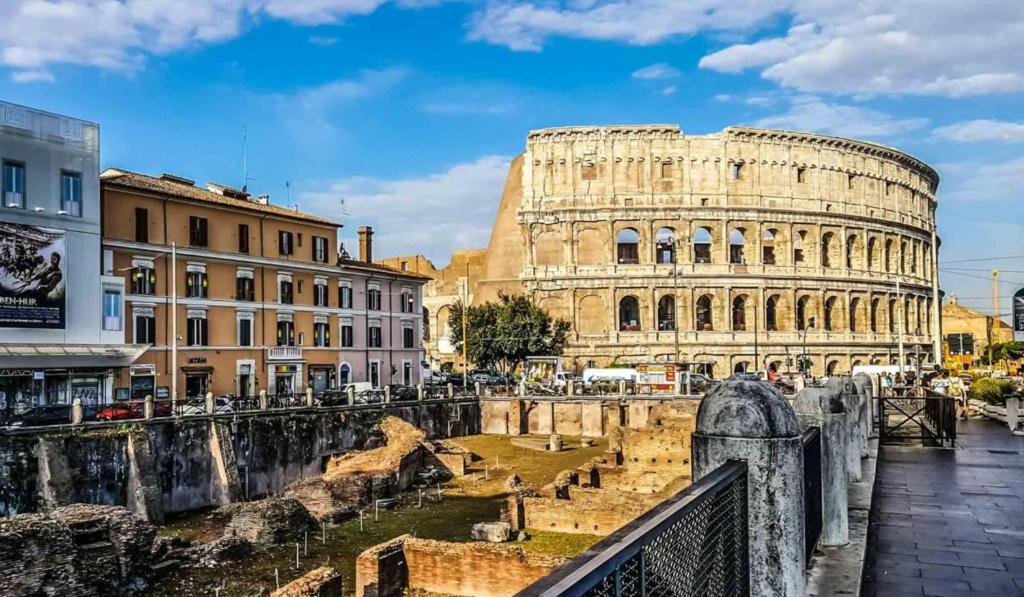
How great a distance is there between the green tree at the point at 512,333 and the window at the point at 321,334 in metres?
16.5

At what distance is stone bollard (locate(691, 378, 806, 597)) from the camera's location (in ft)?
15.4

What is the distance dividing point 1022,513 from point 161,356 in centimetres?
3422

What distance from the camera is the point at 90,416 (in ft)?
88.3

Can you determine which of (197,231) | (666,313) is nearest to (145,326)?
(197,231)

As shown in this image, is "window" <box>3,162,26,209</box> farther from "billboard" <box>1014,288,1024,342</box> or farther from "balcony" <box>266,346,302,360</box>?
"billboard" <box>1014,288,1024,342</box>

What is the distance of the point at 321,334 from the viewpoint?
45.7 metres

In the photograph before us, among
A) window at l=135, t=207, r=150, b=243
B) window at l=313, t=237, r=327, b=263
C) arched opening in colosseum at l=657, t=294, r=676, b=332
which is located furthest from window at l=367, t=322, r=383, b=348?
arched opening in colosseum at l=657, t=294, r=676, b=332

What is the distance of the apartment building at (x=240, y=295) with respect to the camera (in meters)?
36.2

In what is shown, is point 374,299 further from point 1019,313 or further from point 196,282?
point 1019,313

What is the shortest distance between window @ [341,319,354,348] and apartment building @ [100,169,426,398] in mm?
60

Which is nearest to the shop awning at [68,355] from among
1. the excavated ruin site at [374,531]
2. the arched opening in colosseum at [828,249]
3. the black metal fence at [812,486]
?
the excavated ruin site at [374,531]

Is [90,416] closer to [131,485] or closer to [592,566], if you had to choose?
[131,485]

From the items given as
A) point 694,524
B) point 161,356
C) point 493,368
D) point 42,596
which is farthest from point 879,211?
point 694,524

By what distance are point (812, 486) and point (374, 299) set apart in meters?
44.2
